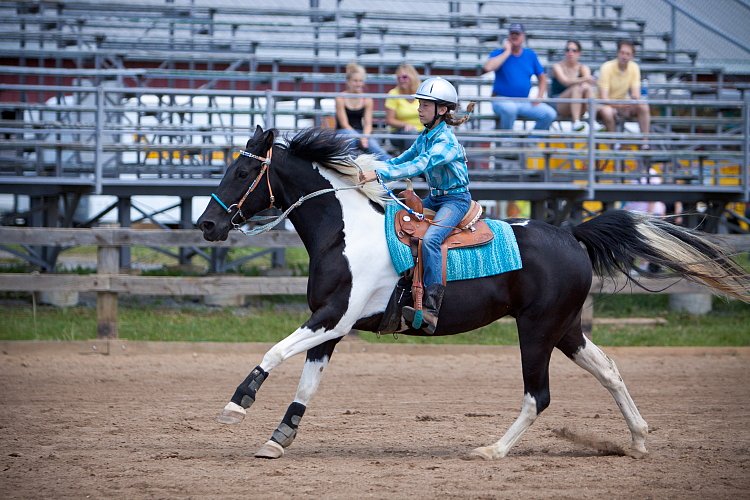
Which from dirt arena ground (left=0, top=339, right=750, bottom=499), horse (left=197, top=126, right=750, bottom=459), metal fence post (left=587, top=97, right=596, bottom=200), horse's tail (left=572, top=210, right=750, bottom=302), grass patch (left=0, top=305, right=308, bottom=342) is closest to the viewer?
dirt arena ground (left=0, top=339, right=750, bottom=499)

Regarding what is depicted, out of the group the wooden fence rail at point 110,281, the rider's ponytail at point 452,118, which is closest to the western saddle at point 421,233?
the rider's ponytail at point 452,118

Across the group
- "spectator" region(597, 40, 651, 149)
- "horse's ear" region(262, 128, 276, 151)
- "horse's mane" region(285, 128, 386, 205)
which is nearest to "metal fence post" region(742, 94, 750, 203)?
"spectator" region(597, 40, 651, 149)

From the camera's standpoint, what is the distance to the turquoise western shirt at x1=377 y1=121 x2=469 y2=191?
663cm

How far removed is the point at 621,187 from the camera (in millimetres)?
13438

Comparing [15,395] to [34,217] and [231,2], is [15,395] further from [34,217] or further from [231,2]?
[231,2]

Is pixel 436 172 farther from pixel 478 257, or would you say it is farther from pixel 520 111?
pixel 520 111

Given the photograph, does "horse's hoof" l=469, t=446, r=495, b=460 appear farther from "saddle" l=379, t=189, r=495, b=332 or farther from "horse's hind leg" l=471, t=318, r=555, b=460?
"saddle" l=379, t=189, r=495, b=332

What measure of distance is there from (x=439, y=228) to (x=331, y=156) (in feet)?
3.02

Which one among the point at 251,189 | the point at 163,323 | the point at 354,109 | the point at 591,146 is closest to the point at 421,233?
the point at 251,189

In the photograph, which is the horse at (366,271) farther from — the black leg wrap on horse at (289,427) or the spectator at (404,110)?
the spectator at (404,110)

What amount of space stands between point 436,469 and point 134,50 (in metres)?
12.0

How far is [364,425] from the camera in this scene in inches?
301

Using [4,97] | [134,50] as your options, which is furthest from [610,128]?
[4,97]

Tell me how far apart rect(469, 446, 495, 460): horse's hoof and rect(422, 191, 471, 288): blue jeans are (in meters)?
1.16
